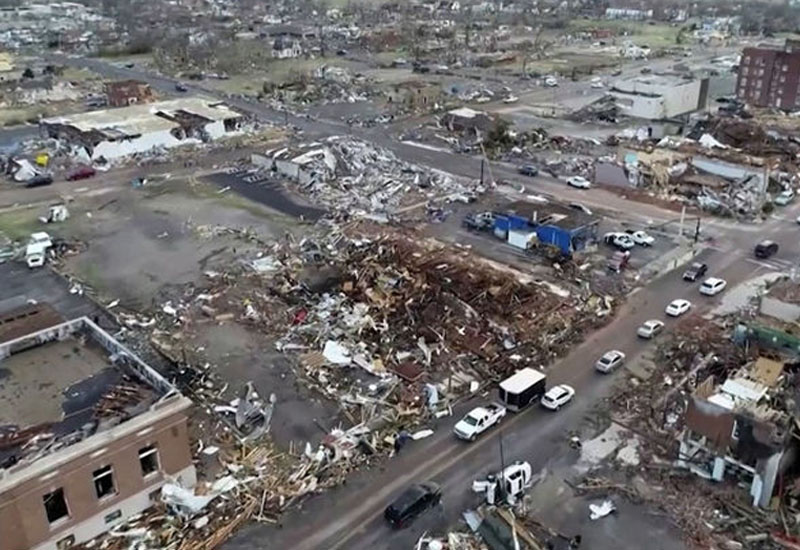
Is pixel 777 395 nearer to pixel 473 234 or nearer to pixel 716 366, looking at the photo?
pixel 716 366

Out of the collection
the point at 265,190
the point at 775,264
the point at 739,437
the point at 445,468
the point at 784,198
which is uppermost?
the point at 739,437

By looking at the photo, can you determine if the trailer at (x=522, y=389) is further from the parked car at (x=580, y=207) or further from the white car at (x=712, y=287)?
the parked car at (x=580, y=207)

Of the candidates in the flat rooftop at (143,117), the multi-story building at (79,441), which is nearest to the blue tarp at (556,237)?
the multi-story building at (79,441)

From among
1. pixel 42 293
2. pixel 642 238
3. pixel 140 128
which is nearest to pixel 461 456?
pixel 642 238

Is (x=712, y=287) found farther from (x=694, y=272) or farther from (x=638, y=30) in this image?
(x=638, y=30)

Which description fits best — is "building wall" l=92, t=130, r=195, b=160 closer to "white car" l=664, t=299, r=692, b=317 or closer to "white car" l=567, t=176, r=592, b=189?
"white car" l=567, t=176, r=592, b=189

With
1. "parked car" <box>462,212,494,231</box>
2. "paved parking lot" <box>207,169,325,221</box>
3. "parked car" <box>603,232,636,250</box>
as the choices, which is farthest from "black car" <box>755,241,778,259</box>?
"paved parking lot" <box>207,169,325,221</box>
